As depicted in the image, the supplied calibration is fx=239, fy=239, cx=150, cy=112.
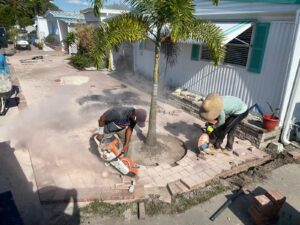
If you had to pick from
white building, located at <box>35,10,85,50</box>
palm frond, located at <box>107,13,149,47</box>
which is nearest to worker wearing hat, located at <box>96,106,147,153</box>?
palm frond, located at <box>107,13,149,47</box>

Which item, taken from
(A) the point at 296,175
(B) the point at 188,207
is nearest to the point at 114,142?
(B) the point at 188,207

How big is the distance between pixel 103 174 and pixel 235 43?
5.71 m

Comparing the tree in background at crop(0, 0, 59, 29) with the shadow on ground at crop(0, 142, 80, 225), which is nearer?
the shadow on ground at crop(0, 142, 80, 225)

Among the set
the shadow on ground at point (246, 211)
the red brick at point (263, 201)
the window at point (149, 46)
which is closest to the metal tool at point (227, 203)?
the shadow on ground at point (246, 211)

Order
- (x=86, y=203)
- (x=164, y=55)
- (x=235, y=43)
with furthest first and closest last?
(x=164, y=55) < (x=235, y=43) < (x=86, y=203)

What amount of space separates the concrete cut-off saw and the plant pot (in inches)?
144

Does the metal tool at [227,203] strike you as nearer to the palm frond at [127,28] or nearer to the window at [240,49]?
the palm frond at [127,28]

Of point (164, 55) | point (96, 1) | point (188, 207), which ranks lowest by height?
point (188, 207)

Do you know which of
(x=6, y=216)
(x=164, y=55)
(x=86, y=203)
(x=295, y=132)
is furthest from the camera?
(x=164, y=55)

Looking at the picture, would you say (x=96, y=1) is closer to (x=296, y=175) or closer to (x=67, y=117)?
(x=67, y=117)

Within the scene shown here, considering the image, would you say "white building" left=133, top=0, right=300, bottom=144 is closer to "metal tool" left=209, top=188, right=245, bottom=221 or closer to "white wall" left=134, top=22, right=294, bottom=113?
"white wall" left=134, top=22, right=294, bottom=113

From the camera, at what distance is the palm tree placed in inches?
181

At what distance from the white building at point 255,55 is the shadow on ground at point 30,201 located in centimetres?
552

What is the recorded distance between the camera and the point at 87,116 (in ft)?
27.0
